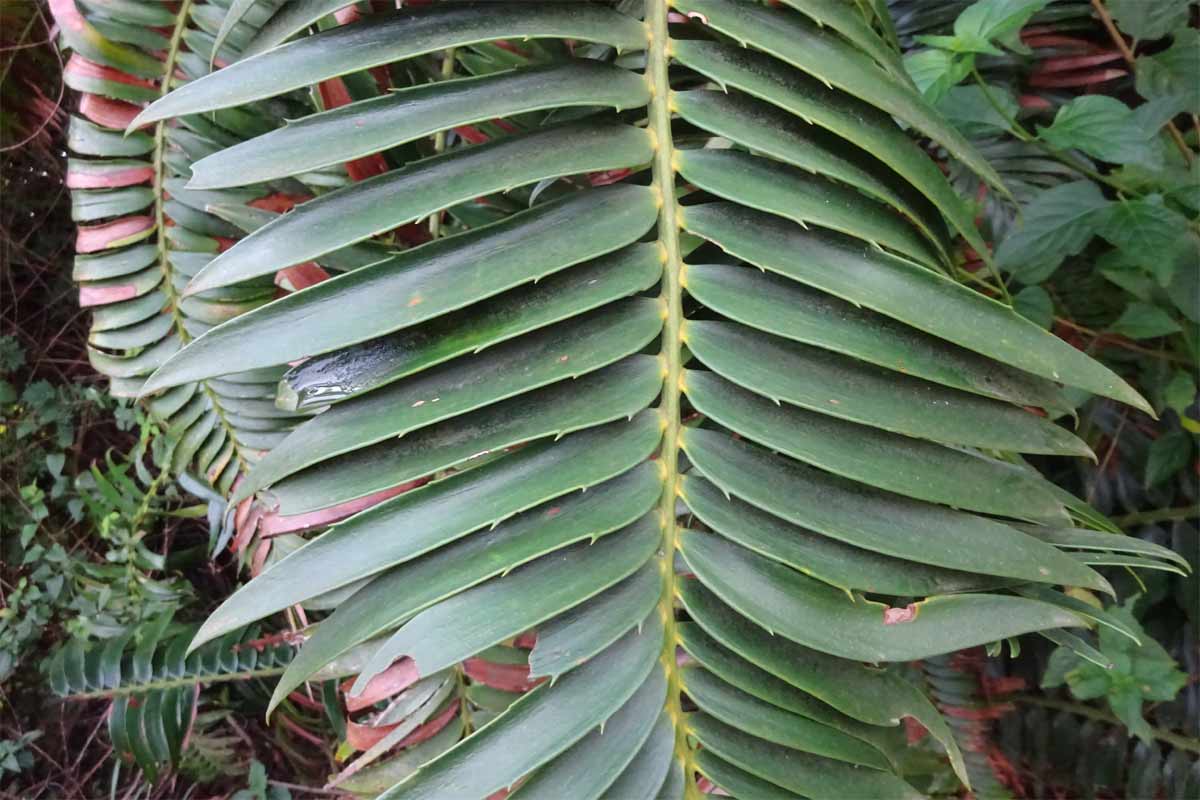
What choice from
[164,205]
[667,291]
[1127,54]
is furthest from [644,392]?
[1127,54]

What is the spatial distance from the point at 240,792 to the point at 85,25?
3.48 ft

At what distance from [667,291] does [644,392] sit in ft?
0.23

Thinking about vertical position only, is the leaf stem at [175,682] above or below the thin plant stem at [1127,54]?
below

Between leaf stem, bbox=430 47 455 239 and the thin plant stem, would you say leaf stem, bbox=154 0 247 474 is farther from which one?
the thin plant stem

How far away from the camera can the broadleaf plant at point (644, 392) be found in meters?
0.42

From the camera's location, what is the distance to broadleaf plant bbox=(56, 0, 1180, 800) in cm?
42

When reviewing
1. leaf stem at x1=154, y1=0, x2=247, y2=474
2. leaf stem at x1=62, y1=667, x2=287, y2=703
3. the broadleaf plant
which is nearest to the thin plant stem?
the broadleaf plant

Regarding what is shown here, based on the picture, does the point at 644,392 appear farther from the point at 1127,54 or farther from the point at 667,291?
the point at 1127,54

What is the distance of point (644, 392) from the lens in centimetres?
47

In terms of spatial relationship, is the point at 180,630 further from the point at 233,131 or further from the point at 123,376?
the point at 233,131

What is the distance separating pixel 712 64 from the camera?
0.45 m

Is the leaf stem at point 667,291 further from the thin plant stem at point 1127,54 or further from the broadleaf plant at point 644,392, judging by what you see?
the thin plant stem at point 1127,54

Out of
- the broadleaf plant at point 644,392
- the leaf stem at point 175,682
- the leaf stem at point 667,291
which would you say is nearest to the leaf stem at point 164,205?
the leaf stem at point 175,682

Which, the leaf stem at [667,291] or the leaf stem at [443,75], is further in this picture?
the leaf stem at [443,75]
